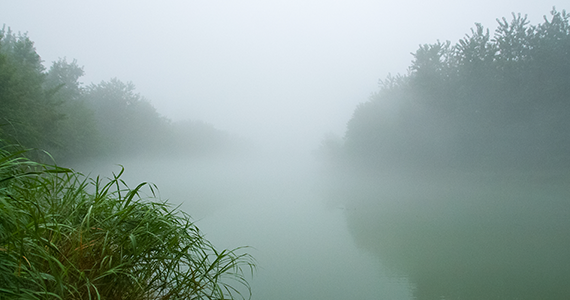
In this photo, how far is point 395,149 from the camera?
1180cm

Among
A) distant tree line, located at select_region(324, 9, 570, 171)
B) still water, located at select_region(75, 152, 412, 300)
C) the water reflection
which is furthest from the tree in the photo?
still water, located at select_region(75, 152, 412, 300)

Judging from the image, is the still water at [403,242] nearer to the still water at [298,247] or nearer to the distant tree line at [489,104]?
the still water at [298,247]

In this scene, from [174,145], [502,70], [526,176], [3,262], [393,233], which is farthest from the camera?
[174,145]

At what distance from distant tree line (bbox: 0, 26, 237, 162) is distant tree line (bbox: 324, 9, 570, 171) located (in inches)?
382

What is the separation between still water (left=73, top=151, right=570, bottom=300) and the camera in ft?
7.10

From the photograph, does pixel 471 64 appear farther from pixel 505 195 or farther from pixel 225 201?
pixel 225 201

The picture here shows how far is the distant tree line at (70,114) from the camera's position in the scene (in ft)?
13.8

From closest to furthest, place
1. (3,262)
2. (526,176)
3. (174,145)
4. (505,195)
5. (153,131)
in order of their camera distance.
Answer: (3,262) → (505,195) → (526,176) → (153,131) → (174,145)

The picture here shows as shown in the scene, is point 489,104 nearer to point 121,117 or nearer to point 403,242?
point 403,242

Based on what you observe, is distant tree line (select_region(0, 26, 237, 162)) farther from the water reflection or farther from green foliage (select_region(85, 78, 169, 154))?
the water reflection

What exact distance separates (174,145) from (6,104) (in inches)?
507

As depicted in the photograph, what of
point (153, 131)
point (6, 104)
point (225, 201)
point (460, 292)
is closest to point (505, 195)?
point (460, 292)

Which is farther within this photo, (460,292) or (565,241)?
(565,241)

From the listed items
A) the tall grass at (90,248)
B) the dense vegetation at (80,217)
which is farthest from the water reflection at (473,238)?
the tall grass at (90,248)
